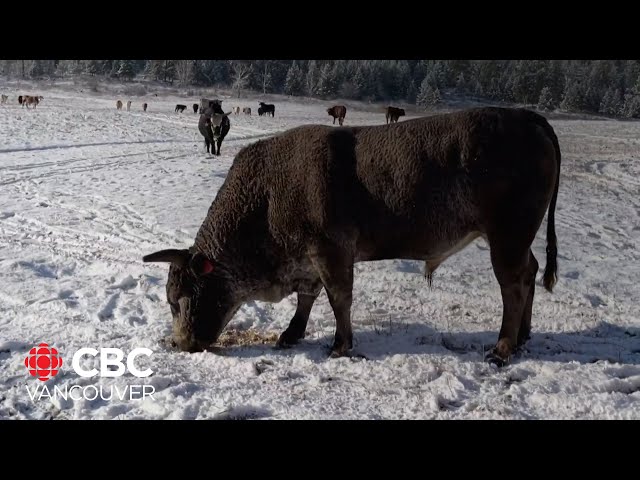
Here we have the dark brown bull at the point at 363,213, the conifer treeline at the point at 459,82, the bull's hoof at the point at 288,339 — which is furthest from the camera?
the conifer treeline at the point at 459,82

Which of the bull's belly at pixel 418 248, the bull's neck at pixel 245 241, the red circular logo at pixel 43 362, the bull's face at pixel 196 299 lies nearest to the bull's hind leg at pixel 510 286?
the bull's belly at pixel 418 248

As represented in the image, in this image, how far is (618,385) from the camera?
4219 millimetres

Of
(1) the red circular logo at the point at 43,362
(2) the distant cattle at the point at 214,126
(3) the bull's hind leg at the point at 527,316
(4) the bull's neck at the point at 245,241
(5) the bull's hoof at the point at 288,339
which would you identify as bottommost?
(1) the red circular logo at the point at 43,362

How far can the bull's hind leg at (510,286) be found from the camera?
15.3ft

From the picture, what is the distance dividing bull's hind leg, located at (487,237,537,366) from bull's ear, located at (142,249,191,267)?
2948 mm

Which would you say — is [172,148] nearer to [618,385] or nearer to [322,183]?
[322,183]

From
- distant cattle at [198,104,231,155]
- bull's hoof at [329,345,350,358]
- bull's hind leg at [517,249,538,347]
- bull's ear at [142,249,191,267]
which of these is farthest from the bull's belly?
distant cattle at [198,104,231,155]

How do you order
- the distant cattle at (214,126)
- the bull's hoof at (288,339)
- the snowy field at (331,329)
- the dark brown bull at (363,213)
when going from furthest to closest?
the distant cattle at (214,126)
the bull's hoof at (288,339)
the dark brown bull at (363,213)
the snowy field at (331,329)

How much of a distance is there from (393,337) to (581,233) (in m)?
5.64

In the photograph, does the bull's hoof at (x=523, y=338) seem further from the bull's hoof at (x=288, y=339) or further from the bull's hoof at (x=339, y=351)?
the bull's hoof at (x=288, y=339)

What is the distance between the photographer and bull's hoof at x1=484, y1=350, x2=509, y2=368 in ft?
15.2

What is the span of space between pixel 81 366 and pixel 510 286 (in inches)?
155

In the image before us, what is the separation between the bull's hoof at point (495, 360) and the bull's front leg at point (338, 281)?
1287 mm
